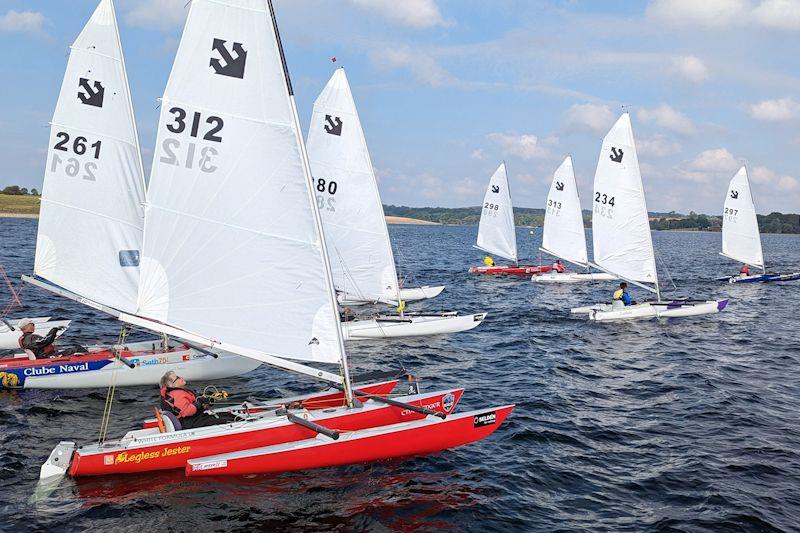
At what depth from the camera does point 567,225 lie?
152 ft

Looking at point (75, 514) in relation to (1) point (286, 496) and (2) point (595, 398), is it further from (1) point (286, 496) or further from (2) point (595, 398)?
(2) point (595, 398)

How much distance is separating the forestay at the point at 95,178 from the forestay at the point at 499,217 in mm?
35135

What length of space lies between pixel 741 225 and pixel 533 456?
43149 millimetres

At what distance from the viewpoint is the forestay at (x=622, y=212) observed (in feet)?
102

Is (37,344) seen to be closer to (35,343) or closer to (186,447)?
(35,343)

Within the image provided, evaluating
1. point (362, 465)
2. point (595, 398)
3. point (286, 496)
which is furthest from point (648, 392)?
point (286, 496)

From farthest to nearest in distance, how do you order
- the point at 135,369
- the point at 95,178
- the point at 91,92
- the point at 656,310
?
the point at 656,310 < the point at 95,178 < the point at 135,369 < the point at 91,92

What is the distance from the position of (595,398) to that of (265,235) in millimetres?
11323

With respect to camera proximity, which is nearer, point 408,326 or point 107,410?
point 107,410

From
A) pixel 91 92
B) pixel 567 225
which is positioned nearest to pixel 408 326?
pixel 91 92

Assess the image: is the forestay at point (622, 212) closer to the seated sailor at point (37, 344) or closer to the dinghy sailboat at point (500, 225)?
the dinghy sailboat at point (500, 225)

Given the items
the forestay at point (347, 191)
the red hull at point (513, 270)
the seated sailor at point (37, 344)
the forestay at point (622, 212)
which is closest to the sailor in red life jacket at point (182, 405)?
the seated sailor at point (37, 344)

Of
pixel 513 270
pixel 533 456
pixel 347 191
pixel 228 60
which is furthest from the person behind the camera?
pixel 513 270

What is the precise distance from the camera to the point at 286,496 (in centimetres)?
1098
